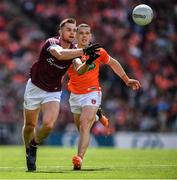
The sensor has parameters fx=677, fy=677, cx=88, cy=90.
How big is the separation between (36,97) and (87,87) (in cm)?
122

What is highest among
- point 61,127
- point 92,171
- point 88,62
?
point 88,62

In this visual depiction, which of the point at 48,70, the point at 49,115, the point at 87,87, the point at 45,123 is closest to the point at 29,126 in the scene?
the point at 45,123

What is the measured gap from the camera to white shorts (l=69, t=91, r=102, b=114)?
1242 cm

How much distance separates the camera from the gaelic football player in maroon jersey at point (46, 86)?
460 inches

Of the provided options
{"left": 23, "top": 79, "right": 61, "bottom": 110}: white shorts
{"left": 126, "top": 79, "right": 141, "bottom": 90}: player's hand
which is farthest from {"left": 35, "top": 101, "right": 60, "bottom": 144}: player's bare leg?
{"left": 126, "top": 79, "right": 141, "bottom": 90}: player's hand

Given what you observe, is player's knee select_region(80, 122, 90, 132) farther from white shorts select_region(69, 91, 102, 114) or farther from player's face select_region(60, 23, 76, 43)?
player's face select_region(60, 23, 76, 43)

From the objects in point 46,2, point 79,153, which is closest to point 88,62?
point 79,153

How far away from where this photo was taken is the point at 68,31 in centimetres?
1173

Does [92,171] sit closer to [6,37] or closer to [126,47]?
[126,47]

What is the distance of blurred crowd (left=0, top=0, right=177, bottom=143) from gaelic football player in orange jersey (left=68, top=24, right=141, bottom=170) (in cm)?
1215

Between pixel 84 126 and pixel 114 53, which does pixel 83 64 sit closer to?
pixel 84 126

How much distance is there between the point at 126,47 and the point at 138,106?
324 centimetres

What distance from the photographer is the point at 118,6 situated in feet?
96.3

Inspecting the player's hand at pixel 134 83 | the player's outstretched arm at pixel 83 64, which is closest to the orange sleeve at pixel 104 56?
the player's hand at pixel 134 83
